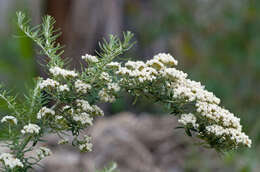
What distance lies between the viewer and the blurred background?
4.36 meters

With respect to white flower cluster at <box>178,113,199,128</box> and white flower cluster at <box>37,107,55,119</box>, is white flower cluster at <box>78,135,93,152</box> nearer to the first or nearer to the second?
white flower cluster at <box>37,107,55,119</box>

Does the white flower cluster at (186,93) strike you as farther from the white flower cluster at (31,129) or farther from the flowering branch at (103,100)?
the white flower cluster at (31,129)

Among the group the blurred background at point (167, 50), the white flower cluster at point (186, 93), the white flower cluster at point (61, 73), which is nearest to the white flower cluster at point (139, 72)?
the white flower cluster at point (186, 93)

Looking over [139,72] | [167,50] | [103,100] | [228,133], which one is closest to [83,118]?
[103,100]

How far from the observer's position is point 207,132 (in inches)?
44.6

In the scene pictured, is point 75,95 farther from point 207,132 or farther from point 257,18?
point 257,18

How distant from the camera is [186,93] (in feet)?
3.73

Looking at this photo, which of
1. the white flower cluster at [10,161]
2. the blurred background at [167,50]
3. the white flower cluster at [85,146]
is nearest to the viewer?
the white flower cluster at [10,161]

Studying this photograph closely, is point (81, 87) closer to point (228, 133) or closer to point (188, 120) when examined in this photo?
point (188, 120)

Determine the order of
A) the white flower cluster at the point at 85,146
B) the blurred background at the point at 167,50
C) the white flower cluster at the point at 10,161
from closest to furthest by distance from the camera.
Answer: the white flower cluster at the point at 10,161 → the white flower cluster at the point at 85,146 → the blurred background at the point at 167,50

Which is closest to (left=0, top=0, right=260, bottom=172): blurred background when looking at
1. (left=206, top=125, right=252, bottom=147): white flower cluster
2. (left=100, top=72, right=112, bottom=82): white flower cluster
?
(left=206, top=125, right=252, bottom=147): white flower cluster

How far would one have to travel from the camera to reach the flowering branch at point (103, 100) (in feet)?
3.71

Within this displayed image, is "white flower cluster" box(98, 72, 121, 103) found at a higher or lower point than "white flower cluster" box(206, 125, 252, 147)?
higher

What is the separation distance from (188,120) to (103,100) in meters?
0.23
